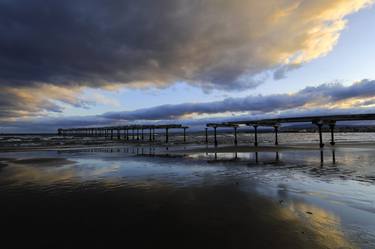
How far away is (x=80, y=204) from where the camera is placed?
870 cm

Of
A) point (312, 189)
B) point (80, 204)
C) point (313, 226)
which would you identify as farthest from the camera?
point (312, 189)

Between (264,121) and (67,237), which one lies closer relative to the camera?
(67,237)

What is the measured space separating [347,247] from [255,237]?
188cm

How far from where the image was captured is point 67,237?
19.3 feet

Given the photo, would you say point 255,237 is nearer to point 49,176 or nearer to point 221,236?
point 221,236

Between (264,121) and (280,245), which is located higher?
(264,121)

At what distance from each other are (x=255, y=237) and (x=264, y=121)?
48.3m

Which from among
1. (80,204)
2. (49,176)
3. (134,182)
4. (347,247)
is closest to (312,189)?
(347,247)

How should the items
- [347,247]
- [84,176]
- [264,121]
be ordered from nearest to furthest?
[347,247] → [84,176] → [264,121]

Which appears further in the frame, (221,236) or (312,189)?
(312,189)

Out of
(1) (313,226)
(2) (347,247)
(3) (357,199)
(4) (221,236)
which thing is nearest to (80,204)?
(4) (221,236)

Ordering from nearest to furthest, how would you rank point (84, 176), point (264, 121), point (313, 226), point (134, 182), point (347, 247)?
1. point (347, 247)
2. point (313, 226)
3. point (134, 182)
4. point (84, 176)
5. point (264, 121)

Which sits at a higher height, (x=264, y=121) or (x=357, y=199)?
(x=264, y=121)

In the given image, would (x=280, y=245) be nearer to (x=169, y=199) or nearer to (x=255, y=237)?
(x=255, y=237)
